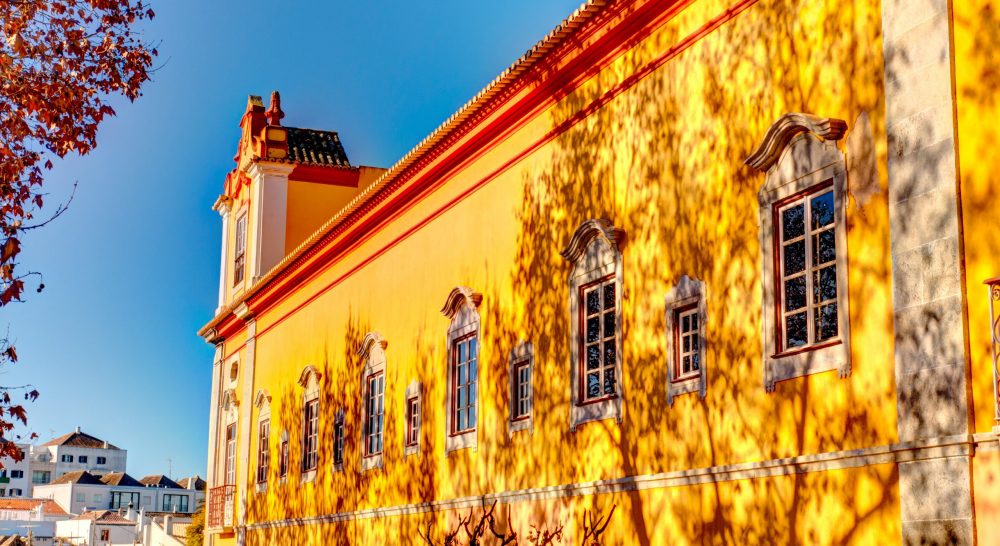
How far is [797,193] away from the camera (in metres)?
10.2

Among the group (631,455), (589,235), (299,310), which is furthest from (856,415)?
(299,310)

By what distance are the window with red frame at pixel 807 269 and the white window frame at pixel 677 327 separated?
1036mm

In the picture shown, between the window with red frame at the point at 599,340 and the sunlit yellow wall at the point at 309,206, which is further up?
the sunlit yellow wall at the point at 309,206

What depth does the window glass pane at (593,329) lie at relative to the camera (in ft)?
43.2

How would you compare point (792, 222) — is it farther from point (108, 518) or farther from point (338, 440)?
point (108, 518)

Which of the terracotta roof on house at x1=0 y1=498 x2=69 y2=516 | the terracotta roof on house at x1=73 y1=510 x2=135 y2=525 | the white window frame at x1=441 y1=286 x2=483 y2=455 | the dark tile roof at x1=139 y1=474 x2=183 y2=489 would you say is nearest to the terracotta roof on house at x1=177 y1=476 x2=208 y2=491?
the dark tile roof at x1=139 y1=474 x2=183 y2=489

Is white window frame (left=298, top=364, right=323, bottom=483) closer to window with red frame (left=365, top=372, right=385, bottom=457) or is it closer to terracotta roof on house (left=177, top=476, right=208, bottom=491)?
window with red frame (left=365, top=372, right=385, bottom=457)

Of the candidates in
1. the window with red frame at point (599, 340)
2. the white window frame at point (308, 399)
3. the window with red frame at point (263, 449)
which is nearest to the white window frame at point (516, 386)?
the window with red frame at point (599, 340)

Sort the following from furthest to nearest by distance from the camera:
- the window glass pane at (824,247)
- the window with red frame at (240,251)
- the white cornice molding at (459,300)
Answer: the window with red frame at (240,251), the white cornice molding at (459,300), the window glass pane at (824,247)

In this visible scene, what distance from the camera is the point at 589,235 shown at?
43.7 ft

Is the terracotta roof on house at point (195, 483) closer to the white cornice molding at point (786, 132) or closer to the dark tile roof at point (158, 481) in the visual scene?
the dark tile roof at point (158, 481)

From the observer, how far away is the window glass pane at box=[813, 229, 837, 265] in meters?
9.91

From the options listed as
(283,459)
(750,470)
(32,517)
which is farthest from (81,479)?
(750,470)

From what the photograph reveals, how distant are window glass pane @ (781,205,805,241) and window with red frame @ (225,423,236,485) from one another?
18.7 meters
